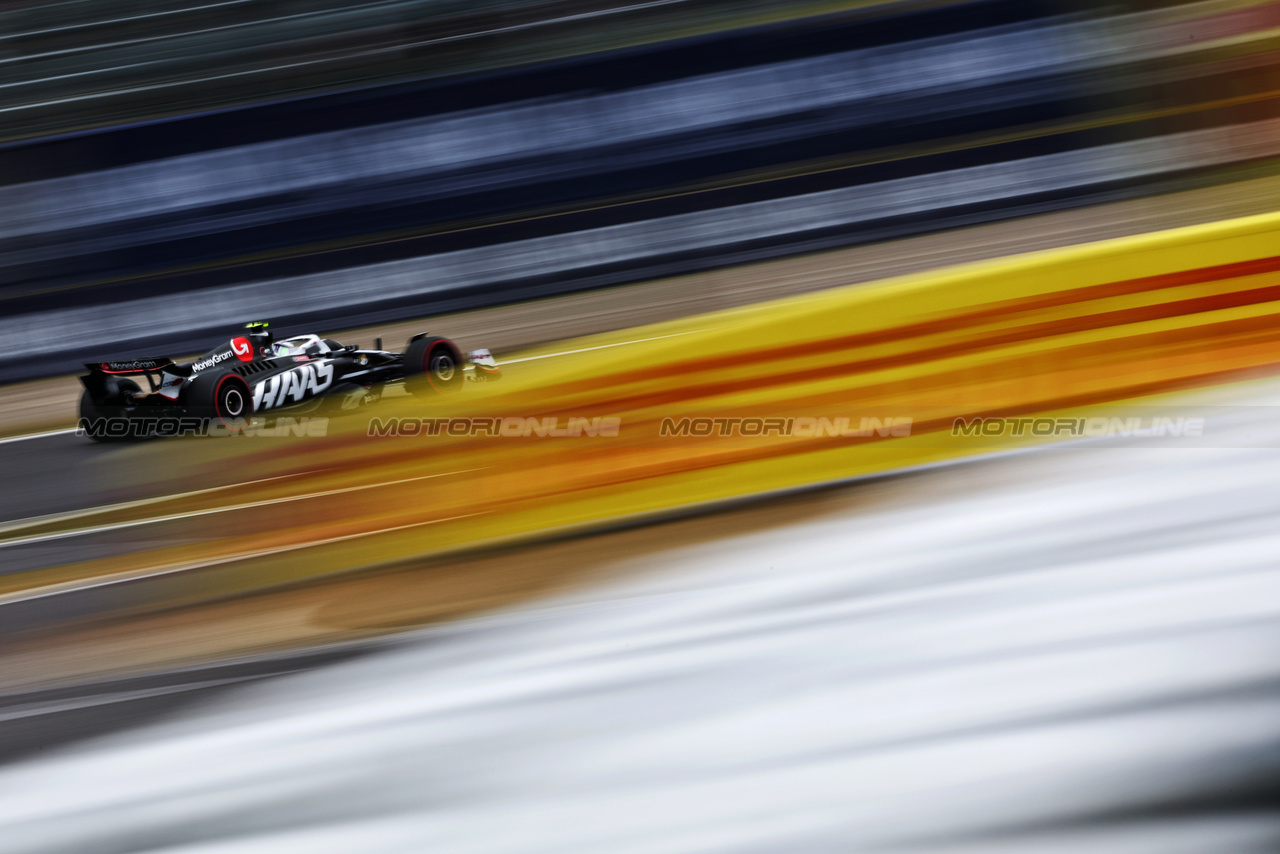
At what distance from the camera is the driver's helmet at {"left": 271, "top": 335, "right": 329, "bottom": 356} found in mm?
5145

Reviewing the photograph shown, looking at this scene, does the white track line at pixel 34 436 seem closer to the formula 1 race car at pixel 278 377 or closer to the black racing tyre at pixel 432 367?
the formula 1 race car at pixel 278 377

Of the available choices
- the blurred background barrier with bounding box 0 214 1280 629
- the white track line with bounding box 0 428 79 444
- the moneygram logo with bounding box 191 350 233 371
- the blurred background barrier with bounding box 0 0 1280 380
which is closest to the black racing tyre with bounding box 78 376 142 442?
the moneygram logo with bounding box 191 350 233 371

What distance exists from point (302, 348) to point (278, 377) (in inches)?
8.7

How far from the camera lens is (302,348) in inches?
203

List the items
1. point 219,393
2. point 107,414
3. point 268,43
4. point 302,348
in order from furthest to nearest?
point 268,43, point 107,414, point 302,348, point 219,393

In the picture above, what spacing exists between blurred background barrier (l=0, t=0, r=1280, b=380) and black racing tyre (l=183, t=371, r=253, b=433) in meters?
2.78

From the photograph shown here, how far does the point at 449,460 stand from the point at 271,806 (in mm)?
1488

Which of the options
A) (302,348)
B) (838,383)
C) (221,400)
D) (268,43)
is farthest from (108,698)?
(268,43)

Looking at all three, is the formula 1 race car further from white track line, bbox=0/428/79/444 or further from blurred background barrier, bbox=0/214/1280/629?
blurred background barrier, bbox=0/214/1280/629

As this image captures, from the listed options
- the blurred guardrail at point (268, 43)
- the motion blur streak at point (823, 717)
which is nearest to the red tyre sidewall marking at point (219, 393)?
the motion blur streak at point (823, 717)

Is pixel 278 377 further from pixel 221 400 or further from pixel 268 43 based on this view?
pixel 268 43

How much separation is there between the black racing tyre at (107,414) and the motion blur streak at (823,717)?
11.4ft

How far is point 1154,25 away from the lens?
8.35 meters

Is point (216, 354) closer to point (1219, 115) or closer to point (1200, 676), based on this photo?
point (1200, 676)
